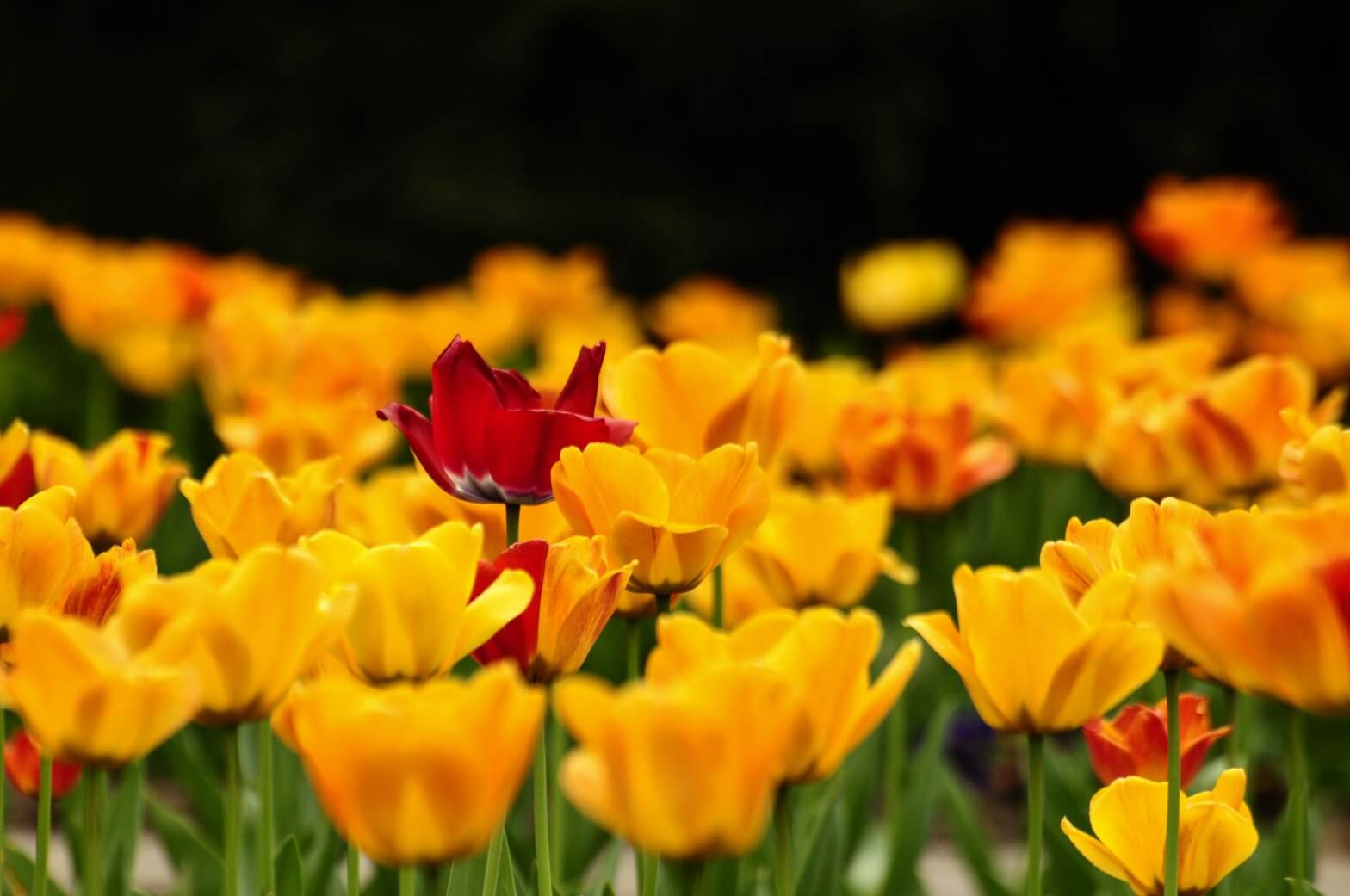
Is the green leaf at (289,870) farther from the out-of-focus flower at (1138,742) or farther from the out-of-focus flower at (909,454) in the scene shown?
the out-of-focus flower at (909,454)

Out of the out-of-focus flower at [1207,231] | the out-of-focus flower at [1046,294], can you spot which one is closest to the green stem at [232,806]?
the out-of-focus flower at [1046,294]

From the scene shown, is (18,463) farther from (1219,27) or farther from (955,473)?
(1219,27)

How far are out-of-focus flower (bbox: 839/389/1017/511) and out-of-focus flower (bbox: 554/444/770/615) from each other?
0.57 metres

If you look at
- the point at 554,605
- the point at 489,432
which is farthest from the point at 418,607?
the point at 489,432

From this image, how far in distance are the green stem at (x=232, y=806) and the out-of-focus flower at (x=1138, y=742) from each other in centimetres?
48

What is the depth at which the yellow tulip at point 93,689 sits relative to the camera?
2.28ft

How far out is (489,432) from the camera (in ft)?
3.25

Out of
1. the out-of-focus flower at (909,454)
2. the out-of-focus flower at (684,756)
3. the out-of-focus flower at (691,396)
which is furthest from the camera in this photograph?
the out-of-focus flower at (909,454)

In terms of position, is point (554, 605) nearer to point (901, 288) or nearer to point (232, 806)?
point (232, 806)

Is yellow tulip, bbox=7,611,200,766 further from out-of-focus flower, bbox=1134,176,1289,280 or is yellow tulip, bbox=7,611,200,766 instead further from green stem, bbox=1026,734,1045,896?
out-of-focus flower, bbox=1134,176,1289,280

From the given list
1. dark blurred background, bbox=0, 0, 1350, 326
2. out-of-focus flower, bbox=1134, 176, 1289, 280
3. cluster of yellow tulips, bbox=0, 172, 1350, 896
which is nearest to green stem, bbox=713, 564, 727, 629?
cluster of yellow tulips, bbox=0, 172, 1350, 896

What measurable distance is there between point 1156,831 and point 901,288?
2.57 metres

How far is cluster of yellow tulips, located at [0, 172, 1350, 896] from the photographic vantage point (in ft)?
2.15

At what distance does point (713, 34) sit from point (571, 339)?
2565 millimetres
